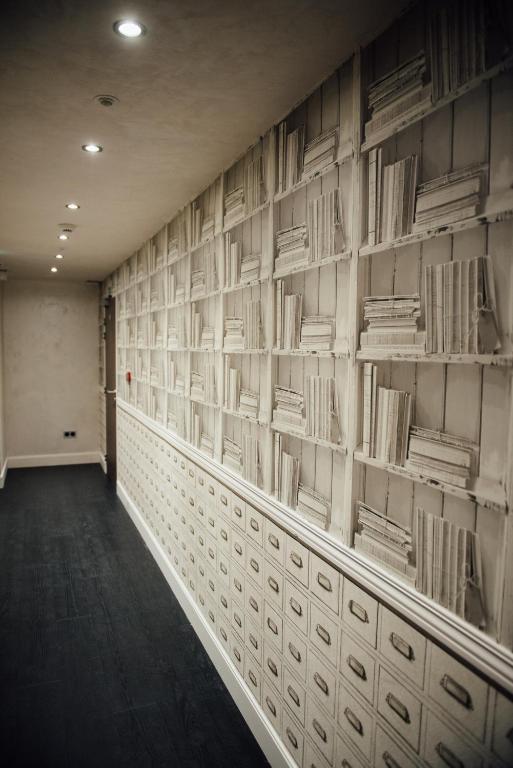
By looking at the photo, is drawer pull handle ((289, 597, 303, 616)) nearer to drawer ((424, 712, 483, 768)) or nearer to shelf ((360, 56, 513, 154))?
drawer ((424, 712, 483, 768))

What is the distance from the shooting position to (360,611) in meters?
1.71

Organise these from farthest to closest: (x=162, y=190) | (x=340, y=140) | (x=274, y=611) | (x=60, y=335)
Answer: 1. (x=60, y=335)
2. (x=162, y=190)
3. (x=274, y=611)
4. (x=340, y=140)

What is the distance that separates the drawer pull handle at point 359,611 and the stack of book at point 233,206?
1.95 m

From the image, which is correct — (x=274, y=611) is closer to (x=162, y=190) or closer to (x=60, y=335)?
(x=162, y=190)

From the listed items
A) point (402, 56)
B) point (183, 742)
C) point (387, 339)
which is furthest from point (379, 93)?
point (183, 742)

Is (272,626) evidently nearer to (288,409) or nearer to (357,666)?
(357,666)


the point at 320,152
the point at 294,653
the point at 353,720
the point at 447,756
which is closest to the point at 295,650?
the point at 294,653

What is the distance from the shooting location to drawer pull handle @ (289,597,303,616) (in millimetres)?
2088

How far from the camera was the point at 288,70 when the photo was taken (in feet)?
6.14

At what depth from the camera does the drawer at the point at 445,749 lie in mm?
1308

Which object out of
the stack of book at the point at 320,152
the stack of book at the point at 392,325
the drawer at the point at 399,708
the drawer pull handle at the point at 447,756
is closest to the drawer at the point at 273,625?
the drawer at the point at 399,708

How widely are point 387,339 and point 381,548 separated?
27.1 inches

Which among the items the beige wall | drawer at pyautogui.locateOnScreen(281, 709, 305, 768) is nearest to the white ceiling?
drawer at pyautogui.locateOnScreen(281, 709, 305, 768)

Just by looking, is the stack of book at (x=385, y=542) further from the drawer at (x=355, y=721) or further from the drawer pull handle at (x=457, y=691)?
the drawer at (x=355, y=721)
